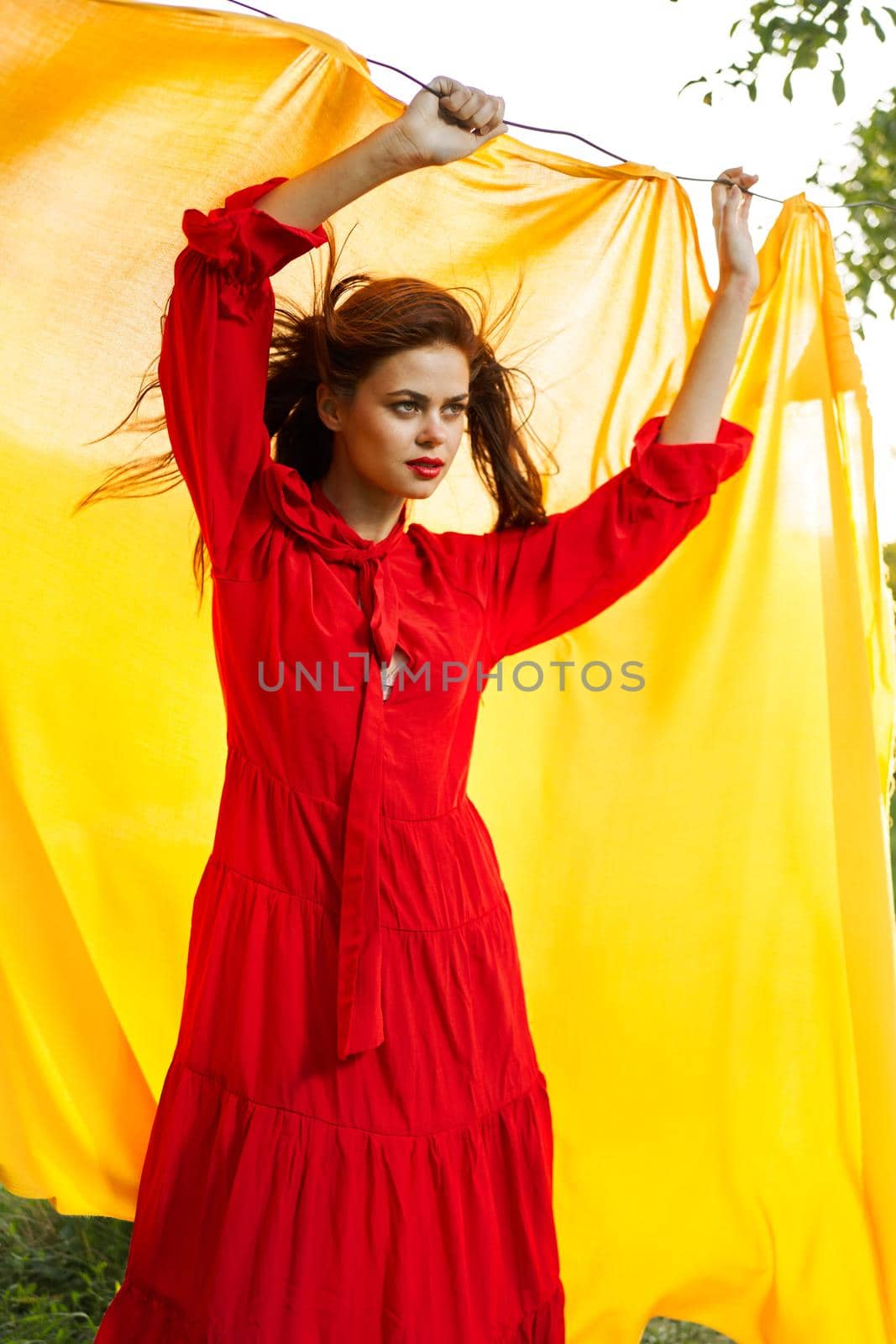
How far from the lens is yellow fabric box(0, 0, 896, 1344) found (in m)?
2.22

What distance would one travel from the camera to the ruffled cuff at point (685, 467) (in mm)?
1984

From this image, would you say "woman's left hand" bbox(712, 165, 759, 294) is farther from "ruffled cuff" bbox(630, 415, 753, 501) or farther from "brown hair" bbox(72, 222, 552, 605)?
"brown hair" bbox(72, 222, 552, 605)

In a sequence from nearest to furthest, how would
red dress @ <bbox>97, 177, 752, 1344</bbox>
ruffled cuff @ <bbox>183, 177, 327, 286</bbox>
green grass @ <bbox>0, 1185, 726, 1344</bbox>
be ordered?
ruffled cuff @ <bbox>183, 177, 327, 286</bbox> < red dress @ <bbox>97, 177, 752, 1344</bbox> < green grass @ <bbox>0, 1185, 726, 1344</bbox>

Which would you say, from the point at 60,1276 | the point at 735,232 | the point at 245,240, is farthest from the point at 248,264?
the point at 60,1276

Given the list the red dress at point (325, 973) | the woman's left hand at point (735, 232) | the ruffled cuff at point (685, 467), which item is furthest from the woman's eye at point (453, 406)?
the woman's left hand at point (735, 232)

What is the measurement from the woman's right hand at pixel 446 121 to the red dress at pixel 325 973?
0.18 m

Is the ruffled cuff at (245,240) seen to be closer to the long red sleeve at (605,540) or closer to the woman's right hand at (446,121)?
the woman's right hand at (446,121)

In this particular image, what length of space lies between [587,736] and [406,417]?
0.84 m

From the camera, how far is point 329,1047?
1.82 metres

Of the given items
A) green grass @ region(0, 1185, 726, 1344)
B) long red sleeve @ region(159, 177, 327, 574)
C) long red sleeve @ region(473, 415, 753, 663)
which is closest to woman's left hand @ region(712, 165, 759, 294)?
long red sleeve @ region(473, 415, 753, 663)

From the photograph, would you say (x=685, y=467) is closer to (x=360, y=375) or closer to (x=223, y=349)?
(x=360, y=375)

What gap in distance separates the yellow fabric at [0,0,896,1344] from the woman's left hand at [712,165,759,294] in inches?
10.8

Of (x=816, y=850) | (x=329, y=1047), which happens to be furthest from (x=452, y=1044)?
(x=816, y=850)

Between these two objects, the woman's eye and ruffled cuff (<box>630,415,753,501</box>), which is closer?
the woman's eye
